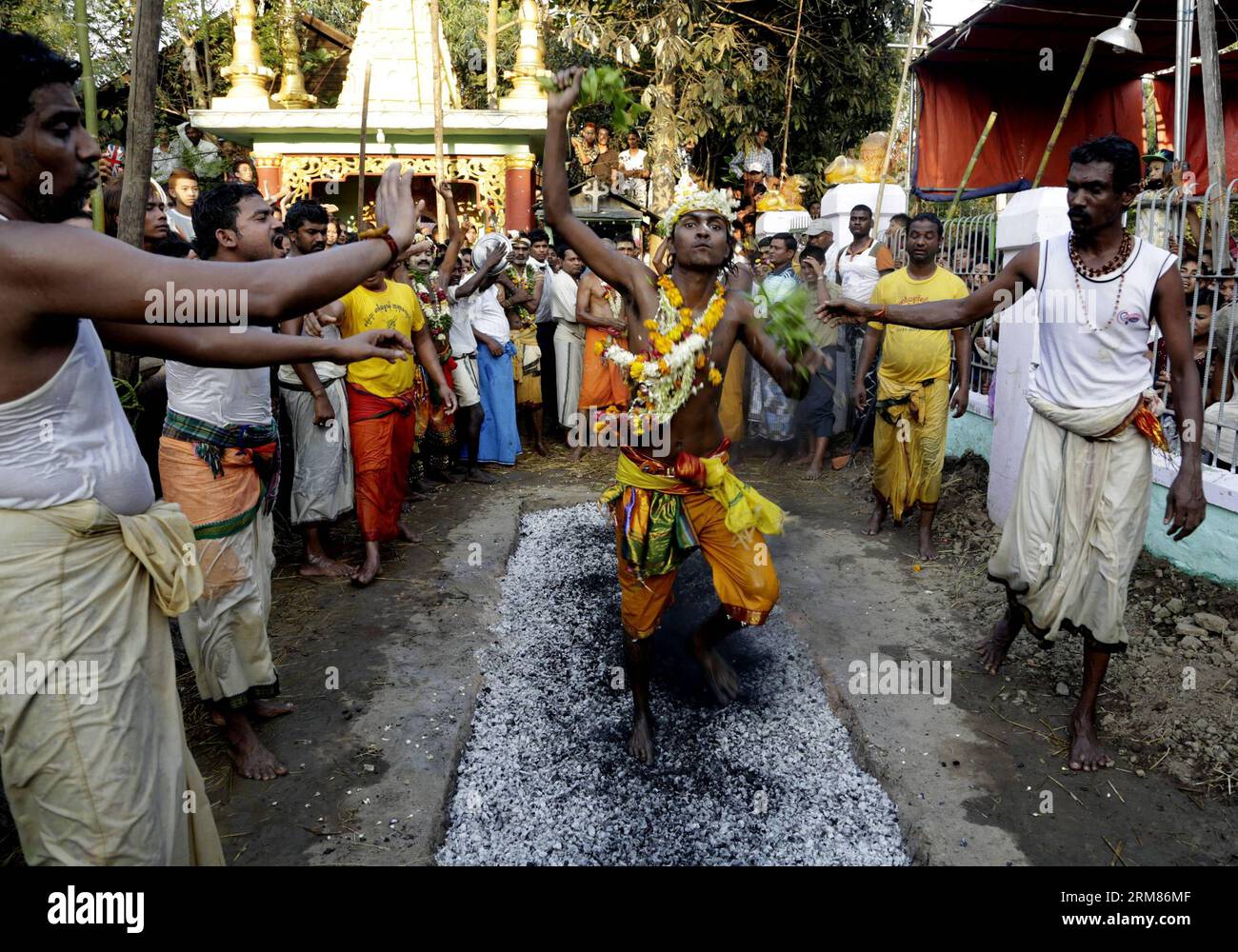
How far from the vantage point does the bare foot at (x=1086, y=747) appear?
3492 mm

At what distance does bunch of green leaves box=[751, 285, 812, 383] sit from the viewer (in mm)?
3504

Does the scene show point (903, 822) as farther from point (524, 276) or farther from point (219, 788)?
point (524, 276)

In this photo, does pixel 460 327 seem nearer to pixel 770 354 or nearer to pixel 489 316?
pixel 489 316

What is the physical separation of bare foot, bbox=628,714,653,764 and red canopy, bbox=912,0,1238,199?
1010cm

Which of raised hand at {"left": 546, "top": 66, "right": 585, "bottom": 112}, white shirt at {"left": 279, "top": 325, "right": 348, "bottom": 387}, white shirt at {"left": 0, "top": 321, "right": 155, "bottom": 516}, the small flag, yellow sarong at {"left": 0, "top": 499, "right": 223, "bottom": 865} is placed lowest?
yellow sarong at {"left": 0, "top": 499, "right": 223, "bottom": 865}

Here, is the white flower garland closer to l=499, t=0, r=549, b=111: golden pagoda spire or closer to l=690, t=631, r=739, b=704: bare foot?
l=690, t=631, r=739, b=704: bare foot

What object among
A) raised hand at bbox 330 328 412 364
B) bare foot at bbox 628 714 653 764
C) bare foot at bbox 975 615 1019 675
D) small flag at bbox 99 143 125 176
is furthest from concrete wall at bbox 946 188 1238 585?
small flag at bbox 99 143 125 176

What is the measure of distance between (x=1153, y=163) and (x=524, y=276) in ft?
21.3

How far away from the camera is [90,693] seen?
6.35 feet

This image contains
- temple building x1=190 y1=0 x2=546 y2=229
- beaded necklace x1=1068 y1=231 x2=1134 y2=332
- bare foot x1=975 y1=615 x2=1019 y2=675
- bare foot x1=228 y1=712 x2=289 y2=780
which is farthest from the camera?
temple building x1=190 y1=0 x2=546 y2=229

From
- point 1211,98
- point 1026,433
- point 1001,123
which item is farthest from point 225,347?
point 1001,123

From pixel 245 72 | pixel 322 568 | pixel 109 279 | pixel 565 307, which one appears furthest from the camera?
pixel 245 72

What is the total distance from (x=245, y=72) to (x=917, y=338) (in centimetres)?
1008

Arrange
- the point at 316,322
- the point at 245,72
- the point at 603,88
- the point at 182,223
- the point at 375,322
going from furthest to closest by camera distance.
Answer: the point at 245,72
the point at 182,223
the point at 375,322
the point at 316,322
the point at 603,88
